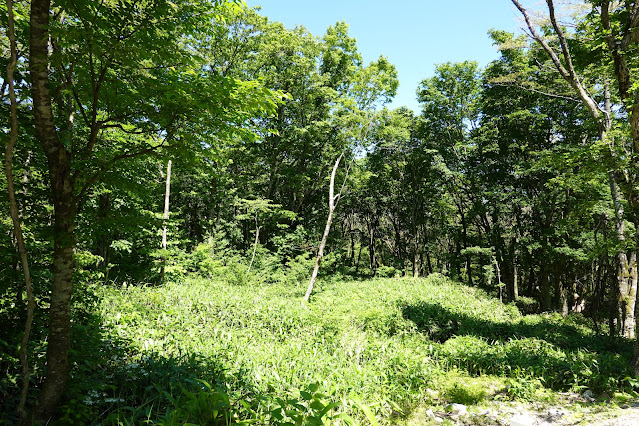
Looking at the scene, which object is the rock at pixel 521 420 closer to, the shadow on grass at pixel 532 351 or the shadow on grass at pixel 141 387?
the shadow on grass at pixel 532 351

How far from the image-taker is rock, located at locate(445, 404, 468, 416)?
4954mm

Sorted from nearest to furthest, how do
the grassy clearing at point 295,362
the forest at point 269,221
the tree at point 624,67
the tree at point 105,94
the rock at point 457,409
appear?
the tree at point 105,94
the forest at point 269,221
the grassy clearing at point 295,362
the rock at point 457,409
the tree at point 624,67

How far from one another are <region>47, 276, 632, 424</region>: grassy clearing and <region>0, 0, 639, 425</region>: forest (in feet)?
0.16

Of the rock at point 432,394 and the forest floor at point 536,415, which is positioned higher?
the forest floor at point 536,415

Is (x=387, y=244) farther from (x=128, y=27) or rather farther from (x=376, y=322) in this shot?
(x=128, y=27)

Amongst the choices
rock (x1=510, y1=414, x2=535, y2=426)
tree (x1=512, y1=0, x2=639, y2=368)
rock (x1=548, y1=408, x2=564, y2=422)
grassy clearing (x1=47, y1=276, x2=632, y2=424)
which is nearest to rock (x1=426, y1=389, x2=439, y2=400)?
grassy clearing (x1=47, y1=276, x2=632, y2=424)

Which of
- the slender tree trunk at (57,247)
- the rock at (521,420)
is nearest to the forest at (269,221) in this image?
the slender tree trunk at (57,247)

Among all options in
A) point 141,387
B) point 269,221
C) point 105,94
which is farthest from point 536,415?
point 269,221

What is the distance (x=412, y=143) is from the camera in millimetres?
22266

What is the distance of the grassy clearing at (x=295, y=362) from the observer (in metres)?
3.43

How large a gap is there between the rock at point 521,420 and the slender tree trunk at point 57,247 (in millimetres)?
Result: 5603

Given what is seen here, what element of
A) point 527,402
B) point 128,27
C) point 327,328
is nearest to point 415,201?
point 327,328

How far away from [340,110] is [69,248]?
16.0 meters

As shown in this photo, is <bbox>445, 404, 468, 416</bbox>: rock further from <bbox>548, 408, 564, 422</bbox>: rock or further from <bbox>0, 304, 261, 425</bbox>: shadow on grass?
<bbox>0, 304, 261, 425</bbox>: shadow on grass
